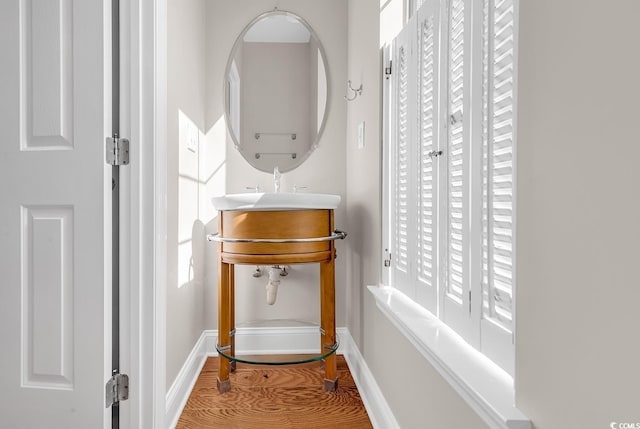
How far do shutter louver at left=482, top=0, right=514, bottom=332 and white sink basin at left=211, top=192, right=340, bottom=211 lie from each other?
89 centimetres

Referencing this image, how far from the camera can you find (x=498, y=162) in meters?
0.80

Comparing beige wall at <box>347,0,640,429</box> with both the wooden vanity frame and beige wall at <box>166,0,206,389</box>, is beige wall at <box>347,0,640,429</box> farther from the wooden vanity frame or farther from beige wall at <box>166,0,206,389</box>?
beige wall at <box>166,0,206,389</box>

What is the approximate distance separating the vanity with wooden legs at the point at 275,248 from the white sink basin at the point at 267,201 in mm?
34

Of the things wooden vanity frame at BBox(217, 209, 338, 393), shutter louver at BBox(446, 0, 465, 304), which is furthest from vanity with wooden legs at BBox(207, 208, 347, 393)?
shutter louver at BBox(446, 0, 465, 304)

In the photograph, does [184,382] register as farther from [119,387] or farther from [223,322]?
[119,387]

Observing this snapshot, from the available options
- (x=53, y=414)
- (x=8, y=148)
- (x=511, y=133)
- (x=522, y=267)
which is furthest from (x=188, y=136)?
(x=522, y=267)

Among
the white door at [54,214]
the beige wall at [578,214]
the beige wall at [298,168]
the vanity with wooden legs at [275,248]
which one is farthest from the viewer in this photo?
the beige wall at [298,168]

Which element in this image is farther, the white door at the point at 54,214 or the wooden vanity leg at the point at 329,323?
the wooden vanity leg at the point at 329,323

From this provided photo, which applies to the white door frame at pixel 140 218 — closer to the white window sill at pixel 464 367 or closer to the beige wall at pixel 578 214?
the white window sill at pixel 464 367

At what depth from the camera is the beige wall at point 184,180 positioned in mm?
1577

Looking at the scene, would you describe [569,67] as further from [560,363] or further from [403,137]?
[403,137]

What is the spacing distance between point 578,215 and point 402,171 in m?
0.92

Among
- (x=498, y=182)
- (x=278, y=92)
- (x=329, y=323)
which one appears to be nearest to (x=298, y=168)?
(x=278, y=92)

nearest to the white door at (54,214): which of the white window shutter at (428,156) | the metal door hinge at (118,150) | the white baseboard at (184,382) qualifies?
the metal door hinge at (118,150)
